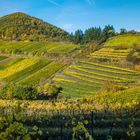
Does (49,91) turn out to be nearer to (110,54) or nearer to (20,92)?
(20,92)

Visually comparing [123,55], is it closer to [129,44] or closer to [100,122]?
[129,44]

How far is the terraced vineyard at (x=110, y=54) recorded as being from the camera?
10362 centimetres

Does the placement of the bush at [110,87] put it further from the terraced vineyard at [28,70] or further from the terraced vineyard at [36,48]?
the terraced vineyard at [36,48]

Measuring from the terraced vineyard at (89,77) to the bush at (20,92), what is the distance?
23.7ft

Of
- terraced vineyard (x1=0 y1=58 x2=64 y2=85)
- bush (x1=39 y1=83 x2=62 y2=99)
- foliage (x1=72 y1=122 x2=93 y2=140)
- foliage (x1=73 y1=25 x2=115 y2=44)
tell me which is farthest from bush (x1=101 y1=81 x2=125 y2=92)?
foliage (x1=73 y1=25 x2=115 y2=44)

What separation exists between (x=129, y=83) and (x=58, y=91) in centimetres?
1395

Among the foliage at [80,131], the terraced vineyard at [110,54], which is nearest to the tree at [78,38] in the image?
the terraced vineyard at [110,54]

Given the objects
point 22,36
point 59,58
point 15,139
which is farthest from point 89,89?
point 22,36

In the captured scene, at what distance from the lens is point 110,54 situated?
10900 centimetres

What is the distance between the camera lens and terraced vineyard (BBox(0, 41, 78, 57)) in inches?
5144

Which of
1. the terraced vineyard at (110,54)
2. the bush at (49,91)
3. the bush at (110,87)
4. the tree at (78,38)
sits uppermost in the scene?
the tree at (78,38)

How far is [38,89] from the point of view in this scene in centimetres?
8325

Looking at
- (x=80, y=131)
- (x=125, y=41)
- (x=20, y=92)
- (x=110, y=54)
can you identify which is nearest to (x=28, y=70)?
(x=110, y=54)

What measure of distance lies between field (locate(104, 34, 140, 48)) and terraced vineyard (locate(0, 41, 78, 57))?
51.2 ft
